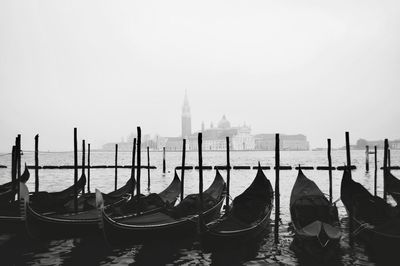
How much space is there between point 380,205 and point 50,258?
729 cm

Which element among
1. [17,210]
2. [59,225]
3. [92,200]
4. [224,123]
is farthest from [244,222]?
[224,123]

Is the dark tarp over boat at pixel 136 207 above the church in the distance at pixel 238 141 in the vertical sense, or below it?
below

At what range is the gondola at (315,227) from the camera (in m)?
6.91

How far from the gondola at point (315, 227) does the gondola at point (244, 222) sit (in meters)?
0.80

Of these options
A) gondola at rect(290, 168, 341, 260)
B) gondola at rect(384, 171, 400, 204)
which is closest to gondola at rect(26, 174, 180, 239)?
gondola at rect(290, 168, 341, 260)

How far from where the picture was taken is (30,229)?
27.0 ft

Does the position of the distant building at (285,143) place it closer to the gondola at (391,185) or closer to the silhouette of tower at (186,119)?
the silhouette of tower at (186,119)

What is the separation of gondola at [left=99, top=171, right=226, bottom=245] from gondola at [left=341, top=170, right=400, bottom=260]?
3.56m

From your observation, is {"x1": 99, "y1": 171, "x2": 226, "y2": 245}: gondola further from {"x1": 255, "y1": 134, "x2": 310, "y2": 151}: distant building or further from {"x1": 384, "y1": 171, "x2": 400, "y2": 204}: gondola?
{"x1": 255, "y1": 134, "x2": 310, "y2": 151}: distant building

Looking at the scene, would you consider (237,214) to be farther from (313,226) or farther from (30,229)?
(30,229)

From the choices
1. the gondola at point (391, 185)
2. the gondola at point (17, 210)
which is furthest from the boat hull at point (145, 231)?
the gondola at point (391, 185)

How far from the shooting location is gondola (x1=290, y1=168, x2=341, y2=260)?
6910 mm

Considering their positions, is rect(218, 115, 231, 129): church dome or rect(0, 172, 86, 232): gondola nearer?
rect(0, 172, 86, 232): gondola

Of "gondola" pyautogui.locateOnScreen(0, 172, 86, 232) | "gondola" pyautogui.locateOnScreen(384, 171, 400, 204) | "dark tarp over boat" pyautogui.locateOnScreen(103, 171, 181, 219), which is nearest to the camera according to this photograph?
"gondola" pyautogui.locateOnScreen(0, 172, 86, 232)
